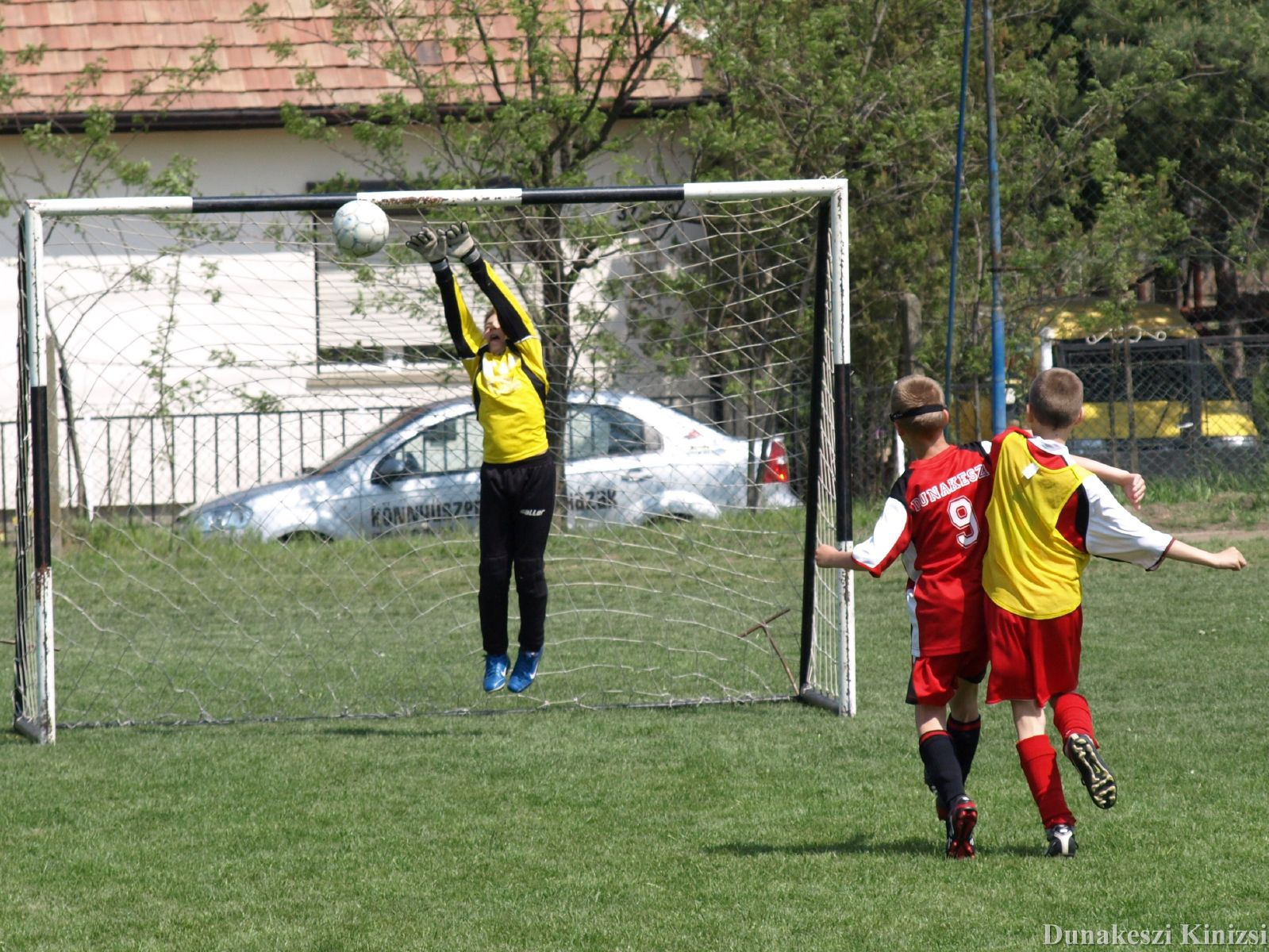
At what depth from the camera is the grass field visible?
13.6ft

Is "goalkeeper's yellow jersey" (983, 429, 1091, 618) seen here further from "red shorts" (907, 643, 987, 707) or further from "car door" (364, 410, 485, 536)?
"car door" (364, 410, 485, 536)

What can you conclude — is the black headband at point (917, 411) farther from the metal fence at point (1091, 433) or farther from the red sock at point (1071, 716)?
the metal fence at point (1091, 433)

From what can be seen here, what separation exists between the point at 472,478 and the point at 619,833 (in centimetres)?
566

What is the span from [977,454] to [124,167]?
10.7m

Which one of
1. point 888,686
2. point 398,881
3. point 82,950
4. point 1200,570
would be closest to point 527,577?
point 888,686

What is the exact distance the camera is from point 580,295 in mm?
11148

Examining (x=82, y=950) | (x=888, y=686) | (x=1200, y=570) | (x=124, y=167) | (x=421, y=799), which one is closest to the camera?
(x=82, y=950)

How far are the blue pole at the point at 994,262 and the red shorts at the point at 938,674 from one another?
24.2 feet

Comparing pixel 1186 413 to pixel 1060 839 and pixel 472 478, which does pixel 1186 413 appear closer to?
pixel 472 478

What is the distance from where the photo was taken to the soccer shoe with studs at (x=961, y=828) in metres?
4.58

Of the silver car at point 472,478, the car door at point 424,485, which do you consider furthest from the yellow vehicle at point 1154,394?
the car door at point 424,485

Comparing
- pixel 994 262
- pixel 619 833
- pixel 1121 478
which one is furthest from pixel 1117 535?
pixel 994 262

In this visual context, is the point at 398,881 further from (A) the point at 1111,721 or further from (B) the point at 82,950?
(A) the point at 1111,721

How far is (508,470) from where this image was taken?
707 cm
